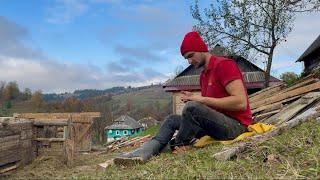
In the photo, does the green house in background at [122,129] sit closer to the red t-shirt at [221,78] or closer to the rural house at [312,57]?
the rural house at [312,57]

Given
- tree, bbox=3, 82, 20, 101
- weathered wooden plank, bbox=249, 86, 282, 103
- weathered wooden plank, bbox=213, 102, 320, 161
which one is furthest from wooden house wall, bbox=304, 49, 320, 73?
tree, bbox=3, 82, 20, 101

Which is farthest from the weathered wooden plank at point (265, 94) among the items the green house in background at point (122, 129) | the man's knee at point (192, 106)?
the green house in background at point (122, 129)

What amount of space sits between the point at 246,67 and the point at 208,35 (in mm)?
6786

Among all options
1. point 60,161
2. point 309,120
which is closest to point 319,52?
point 60,161

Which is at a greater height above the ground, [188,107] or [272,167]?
[188,107]

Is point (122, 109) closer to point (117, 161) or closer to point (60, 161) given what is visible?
point (60, 161)

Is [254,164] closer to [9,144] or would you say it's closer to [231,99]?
[231,99]

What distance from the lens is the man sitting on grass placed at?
205 inches

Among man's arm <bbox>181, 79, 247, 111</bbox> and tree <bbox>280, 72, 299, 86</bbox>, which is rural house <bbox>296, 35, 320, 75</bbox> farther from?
man's arm <bbox>181, 79, 247, 111</bbox>

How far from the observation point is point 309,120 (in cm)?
576

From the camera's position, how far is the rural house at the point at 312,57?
22000 mm

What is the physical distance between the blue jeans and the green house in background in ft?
205

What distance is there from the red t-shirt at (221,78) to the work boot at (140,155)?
0.84 m

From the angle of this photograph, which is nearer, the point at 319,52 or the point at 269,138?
the point at 269,138
